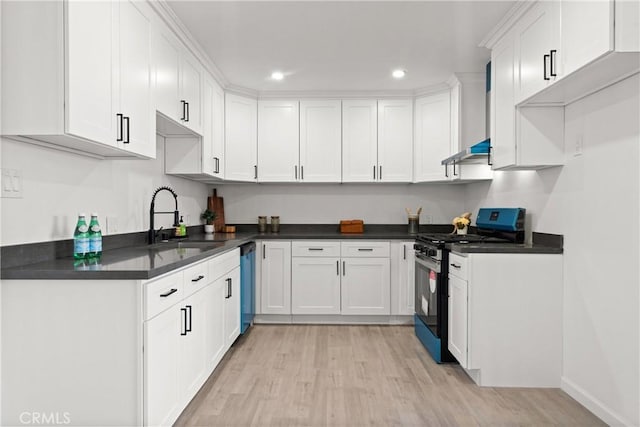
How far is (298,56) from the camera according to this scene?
11.5 ft

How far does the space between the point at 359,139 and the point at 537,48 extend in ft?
7.27

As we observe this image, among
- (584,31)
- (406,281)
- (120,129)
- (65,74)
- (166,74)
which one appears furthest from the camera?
(406,281)

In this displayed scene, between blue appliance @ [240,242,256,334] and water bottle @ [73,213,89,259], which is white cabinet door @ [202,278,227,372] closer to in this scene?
blue appliance @ [240,242,256,334]

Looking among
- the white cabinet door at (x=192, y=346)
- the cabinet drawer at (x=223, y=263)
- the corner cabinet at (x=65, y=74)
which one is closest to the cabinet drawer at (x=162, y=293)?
the white cabinet door at (x=192, y=346)

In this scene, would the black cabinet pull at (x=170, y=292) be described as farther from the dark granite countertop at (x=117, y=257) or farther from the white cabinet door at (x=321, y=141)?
the white cabinet door at (x=321, y=141)

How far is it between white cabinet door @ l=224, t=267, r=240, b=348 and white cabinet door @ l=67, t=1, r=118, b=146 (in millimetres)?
1496

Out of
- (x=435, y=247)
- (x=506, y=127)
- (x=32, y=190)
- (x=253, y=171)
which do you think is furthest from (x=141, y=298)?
(x=253, y=171)

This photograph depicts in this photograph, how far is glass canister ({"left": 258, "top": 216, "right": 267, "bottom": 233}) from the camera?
4.72 meters

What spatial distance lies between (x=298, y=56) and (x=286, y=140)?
117 cm

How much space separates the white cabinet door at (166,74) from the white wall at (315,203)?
6.42ft

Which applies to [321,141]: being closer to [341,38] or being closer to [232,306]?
[341,38]

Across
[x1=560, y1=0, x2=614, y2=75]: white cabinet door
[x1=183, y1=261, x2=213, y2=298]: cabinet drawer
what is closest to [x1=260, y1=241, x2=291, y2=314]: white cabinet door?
[x1=183, y1=261, x2=213, y2=298]: cabinet drawer

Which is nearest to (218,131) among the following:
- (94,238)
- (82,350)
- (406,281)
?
(94,238)

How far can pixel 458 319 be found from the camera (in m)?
2.97
